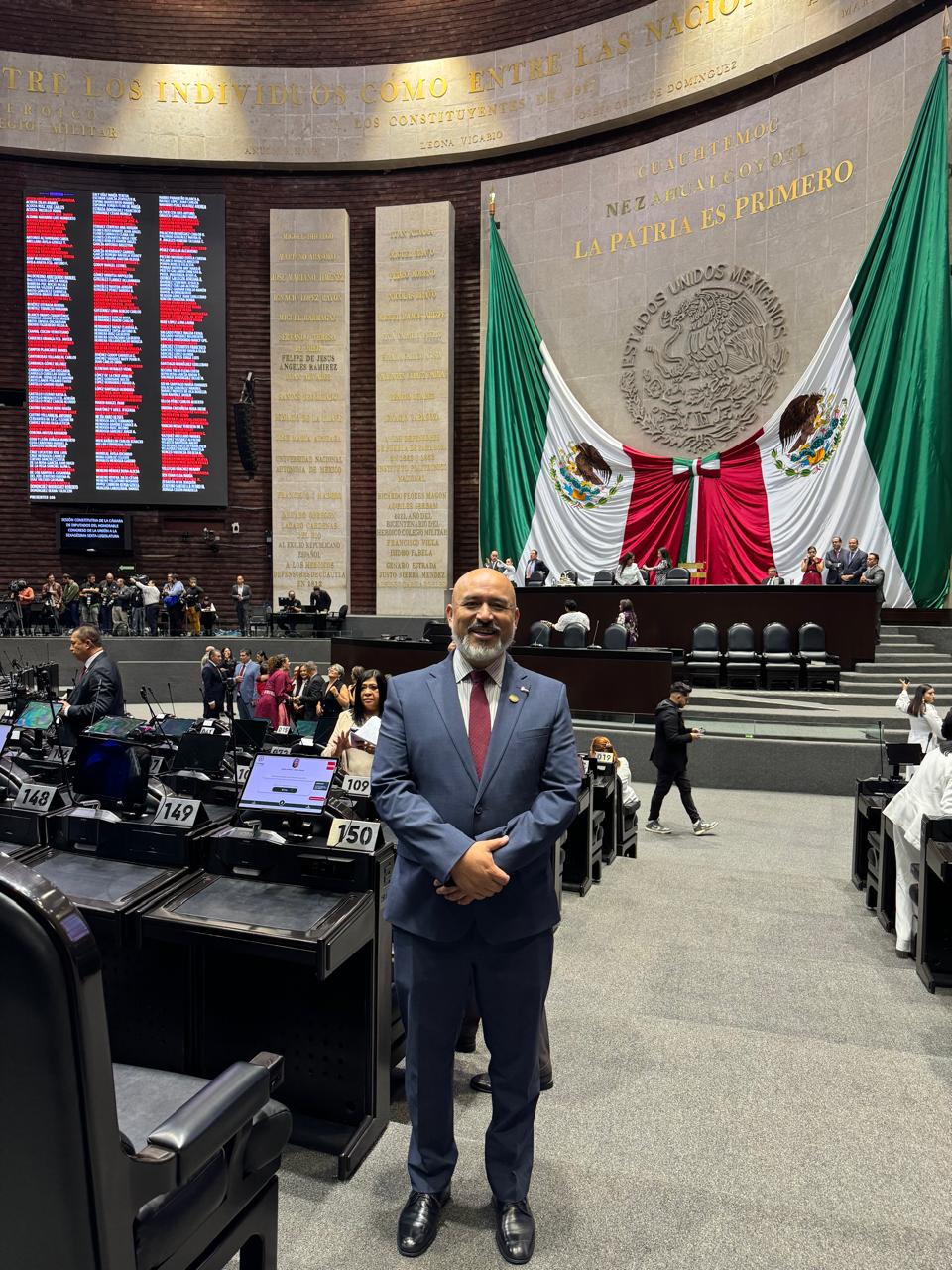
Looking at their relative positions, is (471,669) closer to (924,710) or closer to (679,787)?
(679,787)

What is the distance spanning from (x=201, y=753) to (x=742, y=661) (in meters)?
8.13

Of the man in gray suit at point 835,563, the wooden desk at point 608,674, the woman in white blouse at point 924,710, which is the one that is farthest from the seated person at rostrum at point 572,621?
the woman in white blouse at point 924,710

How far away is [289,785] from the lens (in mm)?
2596

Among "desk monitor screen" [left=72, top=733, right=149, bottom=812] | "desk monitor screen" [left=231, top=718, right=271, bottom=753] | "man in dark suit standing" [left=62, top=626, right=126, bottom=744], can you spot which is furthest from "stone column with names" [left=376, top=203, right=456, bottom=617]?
"desk monitor screen" [left=72, top=733, right=149, bottom=812]

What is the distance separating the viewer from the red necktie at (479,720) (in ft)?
6.75

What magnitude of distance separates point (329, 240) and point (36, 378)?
6198 mm

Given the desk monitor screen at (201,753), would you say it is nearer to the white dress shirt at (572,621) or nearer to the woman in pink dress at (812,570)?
the white dress shirt at (572,621)

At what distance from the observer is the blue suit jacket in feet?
6.37

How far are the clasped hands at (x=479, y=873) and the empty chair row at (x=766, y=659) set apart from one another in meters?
8.93

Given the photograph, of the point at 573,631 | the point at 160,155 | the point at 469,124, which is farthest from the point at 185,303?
the point at 573,631

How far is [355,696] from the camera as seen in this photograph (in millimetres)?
4582

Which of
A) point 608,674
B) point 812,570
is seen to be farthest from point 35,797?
point 812,570

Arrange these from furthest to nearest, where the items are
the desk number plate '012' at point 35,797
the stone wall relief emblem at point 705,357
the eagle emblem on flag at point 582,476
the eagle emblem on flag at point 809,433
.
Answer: the eagle emblem on flag at point 582,476 < the stone wall relief emblem at point 705,357 < the eagle emblem on flag at point 809,433 < the desk number plate '012' at point 35,797

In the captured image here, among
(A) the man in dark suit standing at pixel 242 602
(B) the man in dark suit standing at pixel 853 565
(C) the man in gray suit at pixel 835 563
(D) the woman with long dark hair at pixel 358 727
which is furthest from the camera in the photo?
(A) the man in dark suit standing at pixel 242 602
